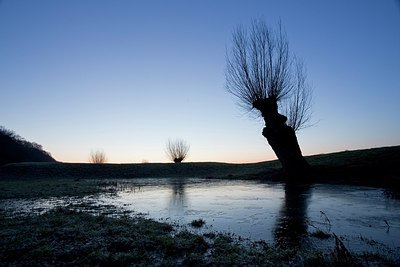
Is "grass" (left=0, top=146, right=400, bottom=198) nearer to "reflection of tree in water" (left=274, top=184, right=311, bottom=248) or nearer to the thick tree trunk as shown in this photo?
the thick tree trunk

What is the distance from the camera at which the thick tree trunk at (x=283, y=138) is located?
2141 cm

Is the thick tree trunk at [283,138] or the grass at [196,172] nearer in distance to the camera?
the grass at [196,172]

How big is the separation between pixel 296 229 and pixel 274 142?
15279 mm

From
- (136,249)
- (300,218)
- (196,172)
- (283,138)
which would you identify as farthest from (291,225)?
(196,172)

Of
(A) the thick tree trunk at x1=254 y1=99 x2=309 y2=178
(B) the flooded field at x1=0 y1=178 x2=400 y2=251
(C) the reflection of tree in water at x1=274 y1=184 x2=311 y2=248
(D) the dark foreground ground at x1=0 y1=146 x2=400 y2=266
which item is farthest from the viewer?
(A) the thick tree trunk at x1=254 y1=99 x2=309 y2=178

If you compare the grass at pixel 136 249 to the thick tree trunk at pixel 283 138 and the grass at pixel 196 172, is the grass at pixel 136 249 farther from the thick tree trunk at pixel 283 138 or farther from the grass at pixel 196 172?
the thick tree trunk at pixel 283 138

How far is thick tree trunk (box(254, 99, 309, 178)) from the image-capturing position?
21406 mm

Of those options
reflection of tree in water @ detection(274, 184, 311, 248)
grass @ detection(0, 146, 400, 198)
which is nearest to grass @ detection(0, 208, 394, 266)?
reflection of tree in water @ detection(274, 184, 311, 248)

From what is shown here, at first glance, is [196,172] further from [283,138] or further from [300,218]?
[300,218]

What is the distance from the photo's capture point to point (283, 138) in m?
21.5

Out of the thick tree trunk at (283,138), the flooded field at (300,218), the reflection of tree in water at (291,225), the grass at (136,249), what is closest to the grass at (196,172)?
the thick tree trunk at (283,138)

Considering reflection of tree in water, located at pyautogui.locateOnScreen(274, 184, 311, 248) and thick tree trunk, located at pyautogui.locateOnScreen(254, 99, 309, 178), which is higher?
thick tree trunk, located at pyautogui.locateOnScreen(254, 99, 309, 178)

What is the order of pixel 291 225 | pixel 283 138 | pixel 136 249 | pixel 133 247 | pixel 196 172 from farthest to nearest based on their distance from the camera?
pixel 196 172
pixel 283 138
pixel 291 225
pixel 133 247
pixel 136 249

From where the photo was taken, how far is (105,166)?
134 feet
